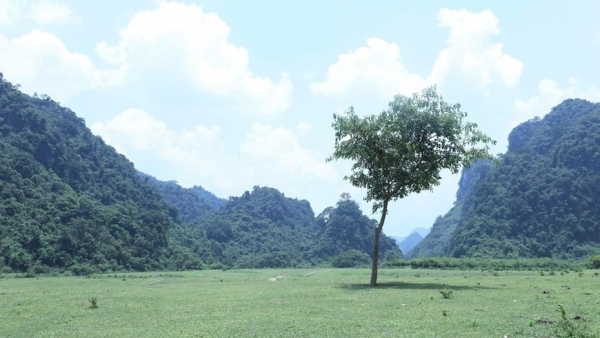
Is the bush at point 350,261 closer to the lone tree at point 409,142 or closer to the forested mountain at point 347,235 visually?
the forested mountain at point 347,235

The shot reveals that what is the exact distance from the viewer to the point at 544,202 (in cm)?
12075

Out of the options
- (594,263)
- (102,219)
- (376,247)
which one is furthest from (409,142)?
(102,219)

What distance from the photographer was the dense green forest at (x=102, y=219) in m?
90.8

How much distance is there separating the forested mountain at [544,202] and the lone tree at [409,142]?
78132 millimetres

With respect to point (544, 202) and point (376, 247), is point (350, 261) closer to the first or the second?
point (544, 202)

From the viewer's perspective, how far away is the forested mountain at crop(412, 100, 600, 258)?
371 feet

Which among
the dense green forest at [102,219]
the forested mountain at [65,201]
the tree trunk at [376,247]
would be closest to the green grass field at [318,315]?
the tree trunk at [376,247]

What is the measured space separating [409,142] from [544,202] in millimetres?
94610

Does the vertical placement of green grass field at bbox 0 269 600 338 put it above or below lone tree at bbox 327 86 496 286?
below

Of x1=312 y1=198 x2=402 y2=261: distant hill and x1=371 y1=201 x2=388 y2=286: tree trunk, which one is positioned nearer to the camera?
x1=371 y1=201 x2=388 y2=286: tree trunk

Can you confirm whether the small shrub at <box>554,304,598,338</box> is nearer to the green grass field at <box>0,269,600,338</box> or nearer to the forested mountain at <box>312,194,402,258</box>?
the green grass field at <box>0,269,600,338</box>

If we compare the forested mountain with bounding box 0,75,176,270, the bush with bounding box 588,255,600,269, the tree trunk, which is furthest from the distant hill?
the tree trunk

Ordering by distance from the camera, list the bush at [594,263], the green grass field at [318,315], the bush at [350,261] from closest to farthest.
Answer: the green grass field at [318,315] → the bush at [594,263] → the bush at [350,261]

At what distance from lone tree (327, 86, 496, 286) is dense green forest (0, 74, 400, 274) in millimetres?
62413
